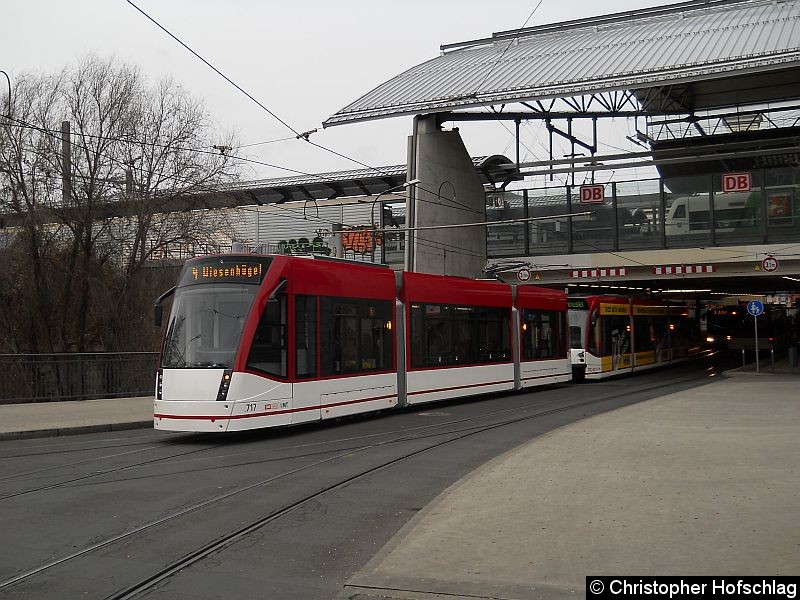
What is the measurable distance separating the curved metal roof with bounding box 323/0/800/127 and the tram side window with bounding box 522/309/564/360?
25.6 feet

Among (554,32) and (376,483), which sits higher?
(554,32)

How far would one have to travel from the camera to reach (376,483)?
437 inches

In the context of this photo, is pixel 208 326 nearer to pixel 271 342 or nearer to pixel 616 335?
pixel 271 342

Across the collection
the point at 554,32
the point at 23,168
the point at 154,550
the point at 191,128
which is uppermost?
the point at 554,32

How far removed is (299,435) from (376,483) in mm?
5790

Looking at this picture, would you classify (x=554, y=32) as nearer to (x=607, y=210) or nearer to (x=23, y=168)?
(x=607, y=210)

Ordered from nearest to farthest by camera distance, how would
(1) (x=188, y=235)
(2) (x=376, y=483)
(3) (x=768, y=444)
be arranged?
1. (2) (x=376, y=483)
2. (3) (x=768, y=444)
3. (1) (x=188, y=235)

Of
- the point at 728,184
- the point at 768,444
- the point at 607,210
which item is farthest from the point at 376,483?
the point at 607,210

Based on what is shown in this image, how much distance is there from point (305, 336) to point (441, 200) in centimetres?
1878

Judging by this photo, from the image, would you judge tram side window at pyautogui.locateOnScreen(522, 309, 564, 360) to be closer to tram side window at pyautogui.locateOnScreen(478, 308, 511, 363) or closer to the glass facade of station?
tram side window at pyautogui.locateOnScreen(478, 308, 511, 363)

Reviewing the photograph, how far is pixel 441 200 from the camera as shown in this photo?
34125mm

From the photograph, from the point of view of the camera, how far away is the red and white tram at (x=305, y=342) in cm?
1477

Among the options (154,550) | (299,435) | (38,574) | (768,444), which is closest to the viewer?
(38,574)

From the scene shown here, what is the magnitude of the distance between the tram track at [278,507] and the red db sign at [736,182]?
1407 cm
